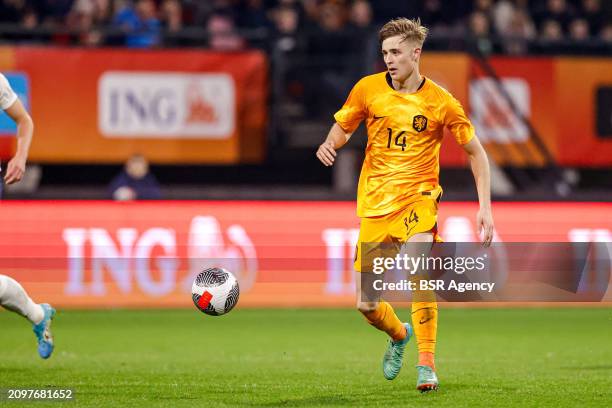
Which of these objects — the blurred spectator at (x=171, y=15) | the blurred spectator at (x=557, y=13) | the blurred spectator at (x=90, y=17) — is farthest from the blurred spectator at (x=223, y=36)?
the blurred spectator at (x=557, y=13)

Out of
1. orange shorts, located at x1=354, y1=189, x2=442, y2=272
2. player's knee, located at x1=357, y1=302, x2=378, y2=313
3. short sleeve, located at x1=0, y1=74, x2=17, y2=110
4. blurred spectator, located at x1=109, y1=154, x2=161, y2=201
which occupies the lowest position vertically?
blurred spectator, located at x1=109, y1=154, x2=161, y2=201

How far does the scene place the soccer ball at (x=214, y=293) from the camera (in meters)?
9.08

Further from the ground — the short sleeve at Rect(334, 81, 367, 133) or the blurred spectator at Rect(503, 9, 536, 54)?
the short sleeve at Rect(334, 81, 367, 133)

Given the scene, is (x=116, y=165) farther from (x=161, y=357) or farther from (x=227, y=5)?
(x=161, y=357)

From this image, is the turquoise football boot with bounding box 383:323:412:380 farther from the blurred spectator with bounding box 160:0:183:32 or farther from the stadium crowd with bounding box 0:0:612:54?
the blurred spectator with bounding box 160:0:183:32

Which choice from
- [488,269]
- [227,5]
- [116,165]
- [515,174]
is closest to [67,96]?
[116,165]

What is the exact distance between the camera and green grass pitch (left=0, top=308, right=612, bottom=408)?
8062mm

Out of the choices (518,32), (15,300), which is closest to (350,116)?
(15,300)

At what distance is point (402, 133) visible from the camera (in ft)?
27.3

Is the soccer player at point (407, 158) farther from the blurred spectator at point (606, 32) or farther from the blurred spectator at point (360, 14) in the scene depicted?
the blurred spectator at point (606, 32)

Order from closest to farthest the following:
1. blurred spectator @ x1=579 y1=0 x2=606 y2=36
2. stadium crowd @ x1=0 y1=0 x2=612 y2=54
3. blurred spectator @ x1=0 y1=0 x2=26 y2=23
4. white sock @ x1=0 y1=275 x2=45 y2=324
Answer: white sock @ x1=0 y1=275 x2=45 y2=324
stadium crowd @ x1=0 y1=0 x2=612 y2=54
blurred spectator @ x1=0 y1=0 x2=26 y2=23
blurred spectator @ x1=579 y1=0 x2=606 y2=36

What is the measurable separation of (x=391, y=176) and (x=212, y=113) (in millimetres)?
9194

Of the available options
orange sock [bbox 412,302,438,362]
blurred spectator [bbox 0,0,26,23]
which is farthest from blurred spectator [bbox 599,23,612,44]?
orange sock [bbox 412,302,438,362]

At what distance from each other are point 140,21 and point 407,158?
32.6 ft
